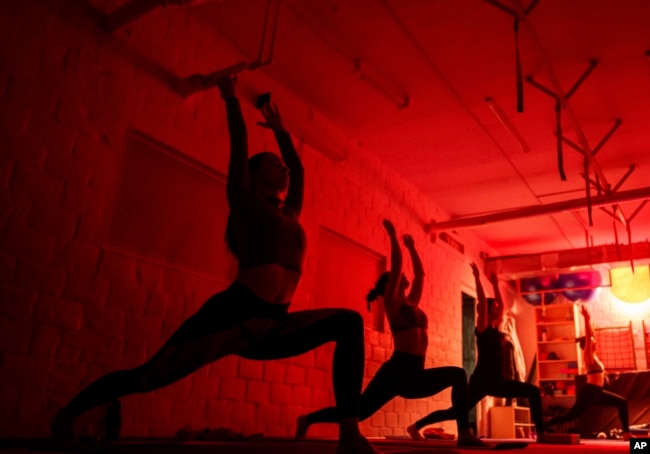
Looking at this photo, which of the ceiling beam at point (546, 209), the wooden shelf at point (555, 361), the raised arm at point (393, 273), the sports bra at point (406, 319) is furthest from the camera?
the wooden shelf at point (555, 361)

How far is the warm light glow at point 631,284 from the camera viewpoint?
29.8 ft

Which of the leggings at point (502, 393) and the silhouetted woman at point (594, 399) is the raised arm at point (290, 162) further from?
the silhouetted woman at point (594, 399)

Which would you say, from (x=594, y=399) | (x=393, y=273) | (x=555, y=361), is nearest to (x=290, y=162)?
(x=393, y=273)

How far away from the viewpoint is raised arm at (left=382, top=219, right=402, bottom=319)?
160 inches

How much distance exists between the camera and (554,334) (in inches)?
405

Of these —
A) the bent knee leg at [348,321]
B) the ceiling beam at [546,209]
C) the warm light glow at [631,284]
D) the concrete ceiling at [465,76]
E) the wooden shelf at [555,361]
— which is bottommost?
the bent knee leg at [348,321]

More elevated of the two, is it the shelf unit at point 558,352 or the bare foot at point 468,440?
the shelf unit at point 558,352

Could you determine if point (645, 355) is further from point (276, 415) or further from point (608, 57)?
point (276, 415)

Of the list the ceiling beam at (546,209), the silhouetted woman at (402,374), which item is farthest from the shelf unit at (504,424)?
the silhouetted woman at (402,374)

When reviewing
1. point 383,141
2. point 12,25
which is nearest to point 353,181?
point 383,141

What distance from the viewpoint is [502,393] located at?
4875mm

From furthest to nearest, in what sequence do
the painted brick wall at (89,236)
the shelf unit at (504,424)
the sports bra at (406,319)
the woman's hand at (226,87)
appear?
1. the shelf unit at (504,424)
2. the sports bra at (406,319)
3. the painted brick wall at (89,236)
4. the woman's hand at (226,87)

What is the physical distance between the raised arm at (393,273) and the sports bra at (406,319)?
0.15 ft

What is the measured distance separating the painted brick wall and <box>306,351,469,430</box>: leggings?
846 millimetres
